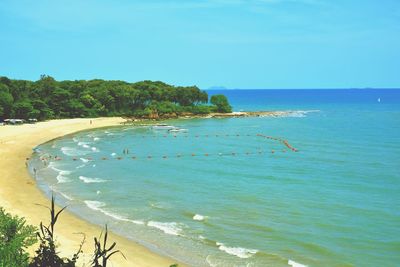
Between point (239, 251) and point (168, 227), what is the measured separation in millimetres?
5852

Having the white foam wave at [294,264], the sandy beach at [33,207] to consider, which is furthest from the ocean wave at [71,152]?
the white foam wave at [294,264]

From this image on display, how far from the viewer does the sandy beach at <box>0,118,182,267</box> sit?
23672 mm

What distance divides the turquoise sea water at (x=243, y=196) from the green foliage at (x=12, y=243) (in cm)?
823

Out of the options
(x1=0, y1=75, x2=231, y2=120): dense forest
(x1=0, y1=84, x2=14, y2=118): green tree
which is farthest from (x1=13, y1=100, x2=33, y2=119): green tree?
(x1=0, y1=84, x2=14, y2=118): green tree

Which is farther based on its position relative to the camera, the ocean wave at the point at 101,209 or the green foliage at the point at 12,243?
the ocean wave at the point at 101,209

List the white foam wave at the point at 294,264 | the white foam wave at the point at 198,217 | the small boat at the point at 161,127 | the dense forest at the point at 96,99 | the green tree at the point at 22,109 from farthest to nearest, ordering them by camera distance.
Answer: the dense forest at the point at 96,99 → the small boat at the point at 161,127 → the green tree at the point at 22,109 → the white foam wave at the point at 198,217 → the white foam wave at the point at 294,264

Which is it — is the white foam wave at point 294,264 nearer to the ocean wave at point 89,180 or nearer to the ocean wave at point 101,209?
the ocean wave at point 101,209

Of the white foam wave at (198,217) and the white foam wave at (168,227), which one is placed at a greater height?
the white foam wave at (198,217)

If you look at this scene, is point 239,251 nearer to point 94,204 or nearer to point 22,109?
point 94,204

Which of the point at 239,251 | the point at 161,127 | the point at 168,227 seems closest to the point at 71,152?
the point at 168,227

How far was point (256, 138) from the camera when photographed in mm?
75812

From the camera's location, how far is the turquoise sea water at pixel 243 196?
25.2 meters

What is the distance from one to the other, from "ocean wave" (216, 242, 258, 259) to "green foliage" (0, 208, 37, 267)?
33.3 feet

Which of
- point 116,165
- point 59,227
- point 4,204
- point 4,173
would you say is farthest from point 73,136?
point 59,227
